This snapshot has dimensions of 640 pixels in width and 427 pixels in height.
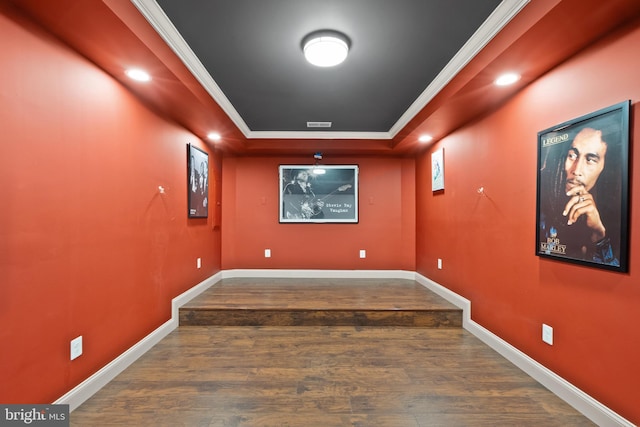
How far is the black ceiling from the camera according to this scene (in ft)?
5.29

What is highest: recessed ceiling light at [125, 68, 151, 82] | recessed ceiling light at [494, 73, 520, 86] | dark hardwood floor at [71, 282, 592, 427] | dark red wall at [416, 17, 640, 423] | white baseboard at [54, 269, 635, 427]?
recessed ceiling light at [125, 68, 151, 82]

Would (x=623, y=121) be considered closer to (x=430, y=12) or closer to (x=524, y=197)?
(x=524, y=197)

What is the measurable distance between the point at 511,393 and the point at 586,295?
0.82 meters

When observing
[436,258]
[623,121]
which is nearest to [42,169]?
[623,121]

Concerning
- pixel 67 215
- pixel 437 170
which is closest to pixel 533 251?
pixel 437 170

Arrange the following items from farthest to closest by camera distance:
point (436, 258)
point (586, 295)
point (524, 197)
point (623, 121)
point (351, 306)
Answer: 1. point (436, 258)
2. point (351, 306)
3. point (524, 197)
4. point (586, 295)
5. point (623, 121)

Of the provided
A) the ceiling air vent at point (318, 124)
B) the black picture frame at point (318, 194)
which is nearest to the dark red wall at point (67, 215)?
the ceiling air vent at point (318, 124)

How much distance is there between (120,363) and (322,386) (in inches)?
61.2

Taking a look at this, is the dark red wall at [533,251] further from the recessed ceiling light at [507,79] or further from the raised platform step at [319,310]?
the raised platform step at [319,310]

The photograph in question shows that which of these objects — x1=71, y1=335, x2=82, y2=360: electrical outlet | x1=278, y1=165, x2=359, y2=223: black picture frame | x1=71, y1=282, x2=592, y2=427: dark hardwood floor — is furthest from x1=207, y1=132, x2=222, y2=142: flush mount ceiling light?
x1=71, y1=335, x2=82, y2=360: electrical outlet

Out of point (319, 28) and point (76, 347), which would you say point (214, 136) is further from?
point (76, 347)

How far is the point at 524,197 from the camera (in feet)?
7.13

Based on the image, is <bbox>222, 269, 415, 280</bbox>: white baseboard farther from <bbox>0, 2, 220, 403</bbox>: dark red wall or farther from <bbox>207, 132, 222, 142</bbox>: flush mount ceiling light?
<bbox>207, 132, 222, 142</bbox>: flush mount ceiling light

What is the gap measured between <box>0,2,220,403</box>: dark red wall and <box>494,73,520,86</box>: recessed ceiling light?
2872mm
